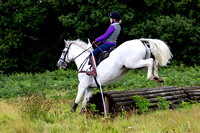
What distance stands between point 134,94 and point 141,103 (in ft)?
1.72

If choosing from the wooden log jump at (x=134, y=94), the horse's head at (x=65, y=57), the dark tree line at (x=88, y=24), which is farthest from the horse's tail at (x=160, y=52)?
the dark tree line at (x=88, y=24)

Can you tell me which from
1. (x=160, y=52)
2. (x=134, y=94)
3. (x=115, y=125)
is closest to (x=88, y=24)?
(x=134, y=94)

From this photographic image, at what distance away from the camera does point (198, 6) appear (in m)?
19.3

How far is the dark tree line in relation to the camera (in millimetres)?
19484

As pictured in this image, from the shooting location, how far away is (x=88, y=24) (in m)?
20.6

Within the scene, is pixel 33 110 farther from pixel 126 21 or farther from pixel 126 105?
pixel 126 21

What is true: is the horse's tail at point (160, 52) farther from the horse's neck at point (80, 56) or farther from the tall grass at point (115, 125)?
the horse's neck at point (80, 56)

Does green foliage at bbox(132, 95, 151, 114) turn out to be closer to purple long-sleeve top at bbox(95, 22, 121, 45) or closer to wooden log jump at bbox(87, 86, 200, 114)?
wooden log jump at bbox(87, 86, 200, 114)

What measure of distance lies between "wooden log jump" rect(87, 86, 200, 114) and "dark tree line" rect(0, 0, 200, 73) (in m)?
10.6

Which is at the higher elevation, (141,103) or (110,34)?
(110,34)

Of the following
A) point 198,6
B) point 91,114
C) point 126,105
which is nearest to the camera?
point 91,114

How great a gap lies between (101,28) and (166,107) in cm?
1583

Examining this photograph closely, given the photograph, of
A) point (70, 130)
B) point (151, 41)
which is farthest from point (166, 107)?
point (70, 130)

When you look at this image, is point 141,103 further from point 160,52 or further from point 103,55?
point 103,55
